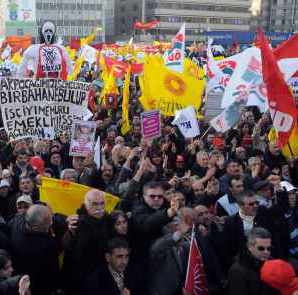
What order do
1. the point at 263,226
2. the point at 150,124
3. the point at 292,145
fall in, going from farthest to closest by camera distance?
the point at 150,124
the point at 292,145
the point at 263,226

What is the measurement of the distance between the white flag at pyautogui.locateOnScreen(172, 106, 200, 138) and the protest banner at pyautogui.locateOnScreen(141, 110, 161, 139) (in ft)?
3.25

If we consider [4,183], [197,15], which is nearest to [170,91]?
[4,183]

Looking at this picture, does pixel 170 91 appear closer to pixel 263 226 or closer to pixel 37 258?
pixel 263 226

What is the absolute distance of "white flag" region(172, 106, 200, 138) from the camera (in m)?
9.38

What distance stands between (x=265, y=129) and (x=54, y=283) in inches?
301

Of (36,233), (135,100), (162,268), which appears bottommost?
(135,100)

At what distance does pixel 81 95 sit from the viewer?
24.3 feet

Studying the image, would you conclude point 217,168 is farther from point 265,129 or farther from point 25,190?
point 265,129

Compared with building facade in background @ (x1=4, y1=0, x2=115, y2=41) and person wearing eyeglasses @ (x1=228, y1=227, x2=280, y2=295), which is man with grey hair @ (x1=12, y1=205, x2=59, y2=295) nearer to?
person wearing eyeglasses @ (x1=228, y1=227, x2=280, y2=295)

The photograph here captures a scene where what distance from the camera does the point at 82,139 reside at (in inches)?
292

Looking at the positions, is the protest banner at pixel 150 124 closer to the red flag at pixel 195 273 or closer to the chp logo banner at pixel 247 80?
the chp logo banner at pixel 247 80

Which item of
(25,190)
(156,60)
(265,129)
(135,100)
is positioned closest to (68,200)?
(25,190)

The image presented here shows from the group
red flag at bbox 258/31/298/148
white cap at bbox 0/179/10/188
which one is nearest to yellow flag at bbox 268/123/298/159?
red flag at bbox 258/31/298/148

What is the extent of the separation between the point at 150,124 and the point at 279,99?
7.06ft
